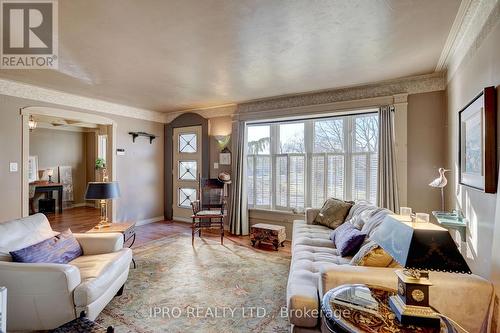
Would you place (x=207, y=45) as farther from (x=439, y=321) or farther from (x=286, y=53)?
(x=439, y=321)

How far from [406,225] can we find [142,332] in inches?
82.0

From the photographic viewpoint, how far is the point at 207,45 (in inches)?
96.2

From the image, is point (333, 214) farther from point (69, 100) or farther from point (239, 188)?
point (69, 100)

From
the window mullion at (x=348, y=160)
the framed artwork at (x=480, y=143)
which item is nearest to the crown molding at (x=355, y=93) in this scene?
the window mullion at (x=348, y=160)

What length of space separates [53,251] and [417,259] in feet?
8.83

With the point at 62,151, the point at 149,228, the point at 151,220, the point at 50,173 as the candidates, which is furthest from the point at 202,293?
the point at 62,151

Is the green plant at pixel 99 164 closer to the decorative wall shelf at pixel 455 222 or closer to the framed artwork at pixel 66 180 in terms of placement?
the framed artwork at pixel 66 180

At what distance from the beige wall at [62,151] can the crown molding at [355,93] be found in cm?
595

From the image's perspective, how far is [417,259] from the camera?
40.9 inches

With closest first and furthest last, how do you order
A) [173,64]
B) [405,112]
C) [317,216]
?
[173,64], [405,112], [317,216]

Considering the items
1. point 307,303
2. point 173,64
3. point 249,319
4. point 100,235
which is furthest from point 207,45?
point 249,319

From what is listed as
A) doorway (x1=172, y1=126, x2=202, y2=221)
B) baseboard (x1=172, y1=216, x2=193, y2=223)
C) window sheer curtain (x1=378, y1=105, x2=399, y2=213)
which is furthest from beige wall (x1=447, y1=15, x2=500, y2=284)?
baseboard (x1=172, y1=216, x2=193, y2=223)

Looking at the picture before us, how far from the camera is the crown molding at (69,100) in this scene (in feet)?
11.6

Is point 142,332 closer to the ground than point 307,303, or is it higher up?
closer to the ground
